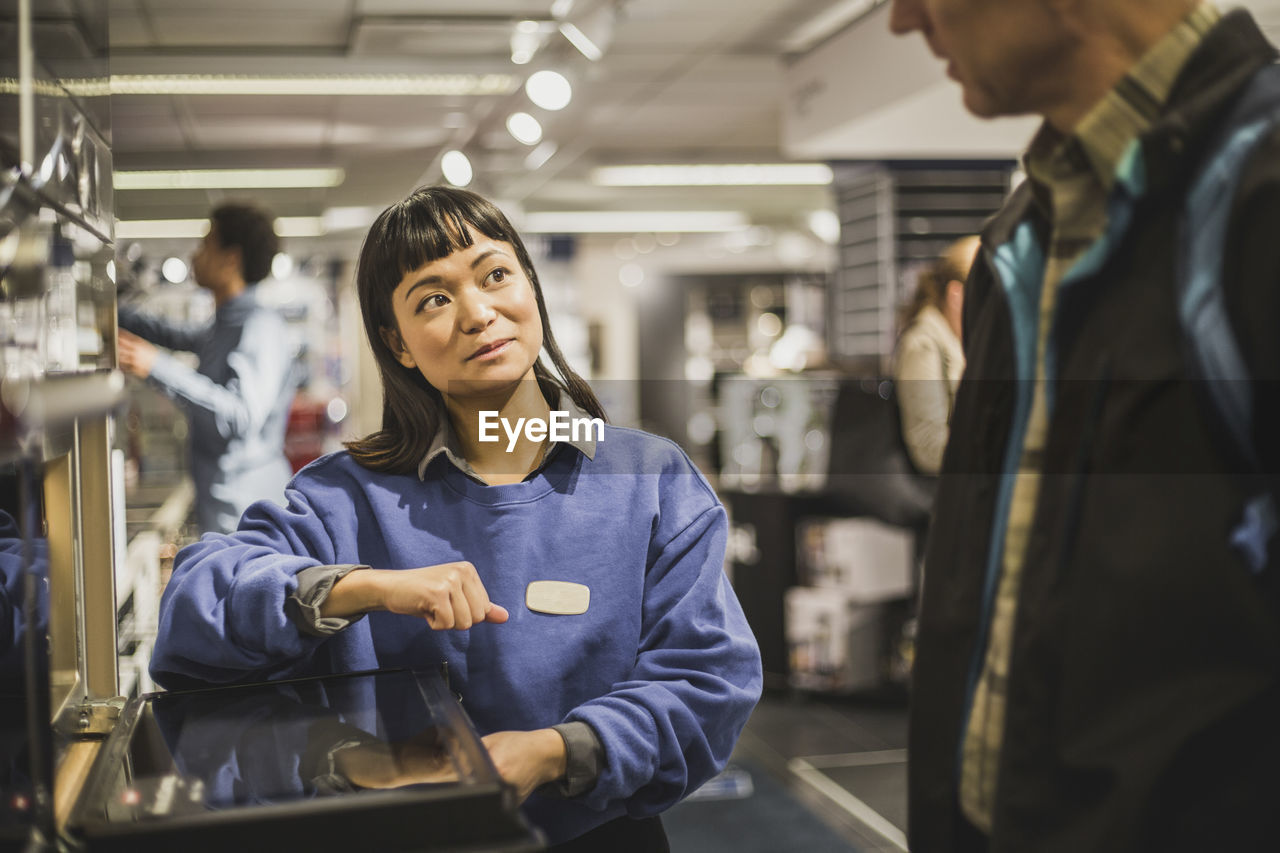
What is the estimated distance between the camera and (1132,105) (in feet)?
2.68

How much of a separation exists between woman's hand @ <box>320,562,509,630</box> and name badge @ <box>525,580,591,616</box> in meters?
0.14

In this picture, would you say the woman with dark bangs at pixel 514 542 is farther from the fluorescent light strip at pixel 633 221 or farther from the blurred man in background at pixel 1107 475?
the fluorescent light strip at pixel 633 221

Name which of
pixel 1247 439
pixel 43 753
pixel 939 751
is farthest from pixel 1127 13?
pixel 43 753

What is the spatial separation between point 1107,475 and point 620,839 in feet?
2.32

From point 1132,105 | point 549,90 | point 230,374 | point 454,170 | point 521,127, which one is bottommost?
point 230,374

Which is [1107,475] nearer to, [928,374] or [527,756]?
[527,756]

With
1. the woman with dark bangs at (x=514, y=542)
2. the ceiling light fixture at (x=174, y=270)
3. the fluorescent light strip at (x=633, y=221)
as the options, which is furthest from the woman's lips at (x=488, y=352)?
the fluorescent light strip at (x=633, y=221)

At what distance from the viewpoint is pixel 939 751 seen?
3.19 feet

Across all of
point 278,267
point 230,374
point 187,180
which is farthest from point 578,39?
point 230,374

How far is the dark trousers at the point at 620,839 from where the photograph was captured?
121 centimetres

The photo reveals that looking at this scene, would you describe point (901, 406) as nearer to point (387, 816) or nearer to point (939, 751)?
point (939, 751)

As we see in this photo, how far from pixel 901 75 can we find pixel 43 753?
3555mm

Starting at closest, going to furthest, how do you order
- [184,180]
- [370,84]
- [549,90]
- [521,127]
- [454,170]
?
[454,170] < [184,180] < [521,127] < [549,90] < [370,84]

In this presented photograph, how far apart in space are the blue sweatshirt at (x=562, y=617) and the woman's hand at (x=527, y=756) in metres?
0.05
